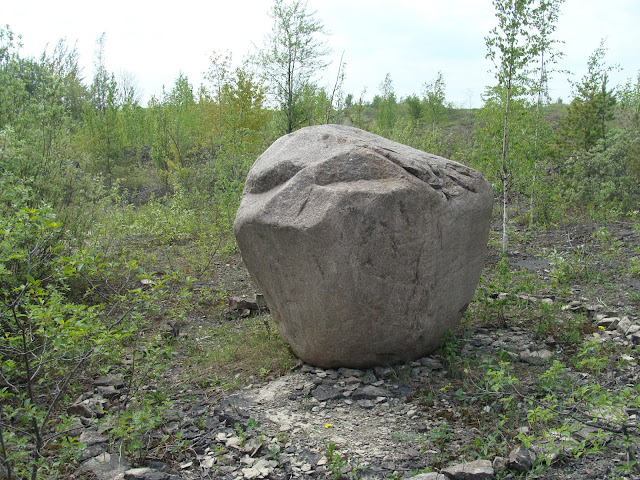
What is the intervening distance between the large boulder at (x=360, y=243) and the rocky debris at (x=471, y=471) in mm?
1429

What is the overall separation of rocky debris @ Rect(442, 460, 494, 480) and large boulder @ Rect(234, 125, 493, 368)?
56.2 inches

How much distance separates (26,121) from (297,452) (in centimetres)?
593

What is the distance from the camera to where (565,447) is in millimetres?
3492

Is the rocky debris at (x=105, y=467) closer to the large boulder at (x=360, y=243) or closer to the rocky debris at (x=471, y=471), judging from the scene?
the large boulder at (x=360, y=243)

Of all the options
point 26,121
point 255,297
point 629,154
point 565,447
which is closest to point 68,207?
point 26,121

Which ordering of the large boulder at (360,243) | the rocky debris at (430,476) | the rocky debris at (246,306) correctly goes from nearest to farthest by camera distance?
1. the rocky debris at (430,476)
2. the large boulder at (360,243)
3. the rocky debris at (246,306)

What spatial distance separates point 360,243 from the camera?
168 inches

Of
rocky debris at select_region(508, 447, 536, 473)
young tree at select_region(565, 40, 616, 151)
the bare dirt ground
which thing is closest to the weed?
the bare dirt ground

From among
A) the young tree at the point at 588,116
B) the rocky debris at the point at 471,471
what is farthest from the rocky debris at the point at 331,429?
the young tree at the point at 588,116

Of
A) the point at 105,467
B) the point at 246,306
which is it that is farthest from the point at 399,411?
the point at 246,306

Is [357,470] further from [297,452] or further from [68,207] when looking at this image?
[68,207]

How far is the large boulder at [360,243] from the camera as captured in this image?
14.0 feet

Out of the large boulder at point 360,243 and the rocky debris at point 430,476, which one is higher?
the large boulder at point 360,243

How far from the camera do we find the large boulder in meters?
4.28
